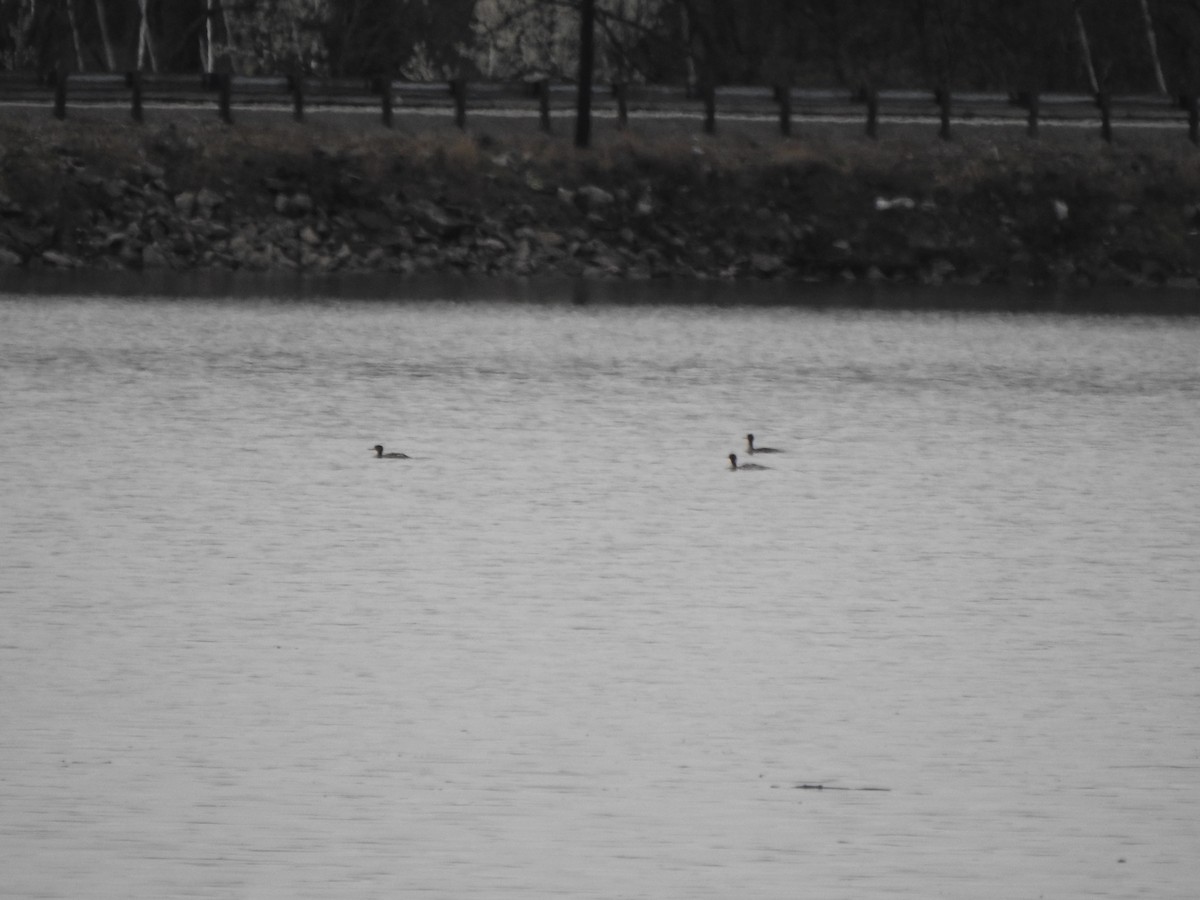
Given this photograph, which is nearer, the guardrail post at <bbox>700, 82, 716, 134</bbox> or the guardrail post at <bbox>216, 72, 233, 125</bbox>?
the guardrail post at <bbox>216, 72, 233, 125</bbox>

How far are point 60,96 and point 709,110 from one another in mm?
14237

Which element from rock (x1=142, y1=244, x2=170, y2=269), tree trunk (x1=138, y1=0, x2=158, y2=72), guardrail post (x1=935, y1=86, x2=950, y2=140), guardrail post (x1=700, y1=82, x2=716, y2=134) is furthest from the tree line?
rock (x1=142, y1=244, x2=170, y2=269)

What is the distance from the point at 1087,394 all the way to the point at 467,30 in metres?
36.0

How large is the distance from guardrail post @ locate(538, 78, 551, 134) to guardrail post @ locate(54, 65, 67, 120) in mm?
10306

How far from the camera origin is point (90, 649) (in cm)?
1454

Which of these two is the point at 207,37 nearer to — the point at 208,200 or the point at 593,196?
the point at 208,200

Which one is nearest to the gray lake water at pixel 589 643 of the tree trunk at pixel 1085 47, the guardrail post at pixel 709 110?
the guardrail post at pixel 709 110

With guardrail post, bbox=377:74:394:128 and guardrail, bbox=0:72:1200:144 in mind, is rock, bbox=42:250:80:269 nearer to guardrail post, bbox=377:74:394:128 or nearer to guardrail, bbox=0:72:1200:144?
guardrail, bbox=0:72:1200:144

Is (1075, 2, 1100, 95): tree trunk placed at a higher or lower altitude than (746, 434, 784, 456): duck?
higher

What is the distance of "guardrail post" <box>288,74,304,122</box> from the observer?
54.5 metres

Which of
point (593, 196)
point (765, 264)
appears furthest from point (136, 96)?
point (765, 264)

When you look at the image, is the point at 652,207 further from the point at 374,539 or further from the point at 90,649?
the point at 90,649

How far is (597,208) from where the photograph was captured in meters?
53.2

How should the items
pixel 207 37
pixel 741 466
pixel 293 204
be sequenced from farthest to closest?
pixel 207 37
pixel 293 204
pixel 741 466
